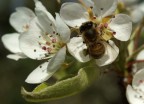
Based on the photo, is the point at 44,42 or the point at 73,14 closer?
the point at 73,14

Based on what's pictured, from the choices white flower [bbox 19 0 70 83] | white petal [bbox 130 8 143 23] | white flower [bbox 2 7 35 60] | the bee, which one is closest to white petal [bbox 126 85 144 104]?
the bee

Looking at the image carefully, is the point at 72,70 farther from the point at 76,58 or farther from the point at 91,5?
the point at 91,5

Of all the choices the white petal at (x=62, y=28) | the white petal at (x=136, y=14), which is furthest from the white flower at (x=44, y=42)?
the white petal at (x=136, y=14)

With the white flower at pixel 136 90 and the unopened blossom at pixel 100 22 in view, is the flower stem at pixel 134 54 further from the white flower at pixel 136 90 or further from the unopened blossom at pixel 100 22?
the unopened blossom at pixel 100 22

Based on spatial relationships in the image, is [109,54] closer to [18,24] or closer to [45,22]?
[45,22]

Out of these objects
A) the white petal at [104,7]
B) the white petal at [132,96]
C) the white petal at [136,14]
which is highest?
the white petal at [104,7]

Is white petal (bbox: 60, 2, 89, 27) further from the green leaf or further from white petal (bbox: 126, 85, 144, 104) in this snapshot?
white petal (bbox: 126, 85, 144, 104)

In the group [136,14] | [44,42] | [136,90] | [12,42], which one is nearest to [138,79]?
[136,90]
